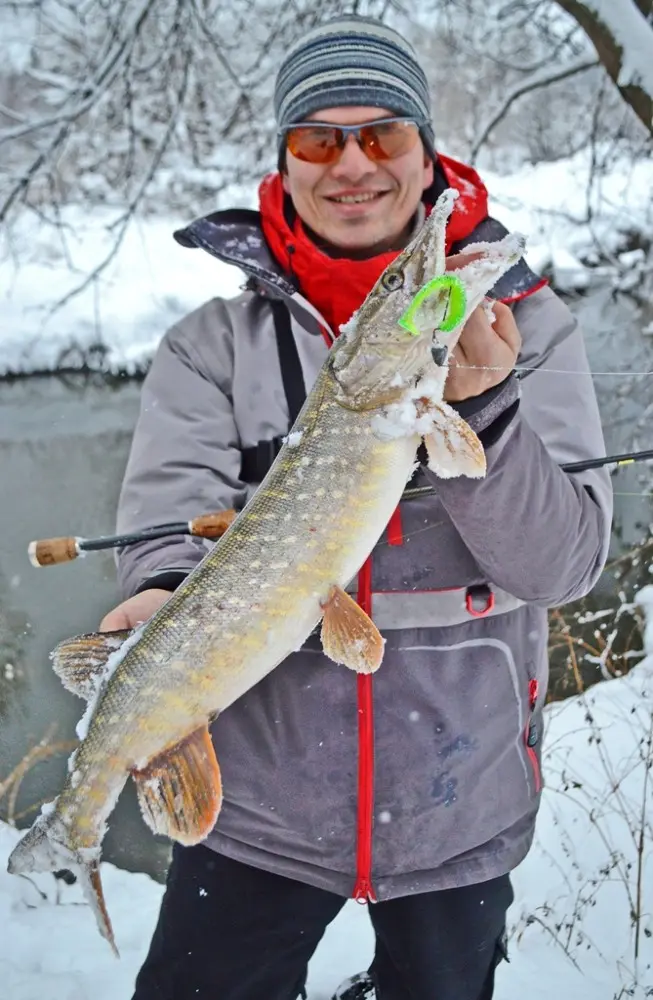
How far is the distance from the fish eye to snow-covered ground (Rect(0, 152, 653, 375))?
6935 millimetres

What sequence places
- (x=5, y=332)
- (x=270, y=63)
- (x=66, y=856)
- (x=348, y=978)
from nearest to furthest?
1. (x=66, y=856)
2. (x=348, y=978)
3. (x=270, y=63)
4. (x=5, y=332)

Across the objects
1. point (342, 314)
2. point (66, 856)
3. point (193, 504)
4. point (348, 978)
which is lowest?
point (348, 978)

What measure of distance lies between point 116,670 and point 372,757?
519 millimetres

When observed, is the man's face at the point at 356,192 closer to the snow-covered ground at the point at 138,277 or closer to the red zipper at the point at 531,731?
the red zipper at the point at 531,731

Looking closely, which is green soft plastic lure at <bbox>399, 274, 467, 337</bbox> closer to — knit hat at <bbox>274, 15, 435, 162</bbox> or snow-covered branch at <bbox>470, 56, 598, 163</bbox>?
knit hat at <bbox>274, 15, 435, 162</bbox>

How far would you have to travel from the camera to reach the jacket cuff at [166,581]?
5.24ft

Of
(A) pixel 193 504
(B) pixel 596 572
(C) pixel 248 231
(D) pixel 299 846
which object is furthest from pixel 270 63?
(D) pixel 299 846

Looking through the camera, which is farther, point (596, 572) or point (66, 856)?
point (596, 572)

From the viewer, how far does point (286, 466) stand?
145 cm

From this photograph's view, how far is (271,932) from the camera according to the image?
1.50m

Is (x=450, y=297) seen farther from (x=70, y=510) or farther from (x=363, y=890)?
(x=70, y=510)

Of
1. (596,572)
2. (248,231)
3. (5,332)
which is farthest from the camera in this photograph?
(5,332)

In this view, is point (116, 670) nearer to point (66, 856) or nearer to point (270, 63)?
point (66, 856)

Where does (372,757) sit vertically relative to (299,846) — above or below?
above
